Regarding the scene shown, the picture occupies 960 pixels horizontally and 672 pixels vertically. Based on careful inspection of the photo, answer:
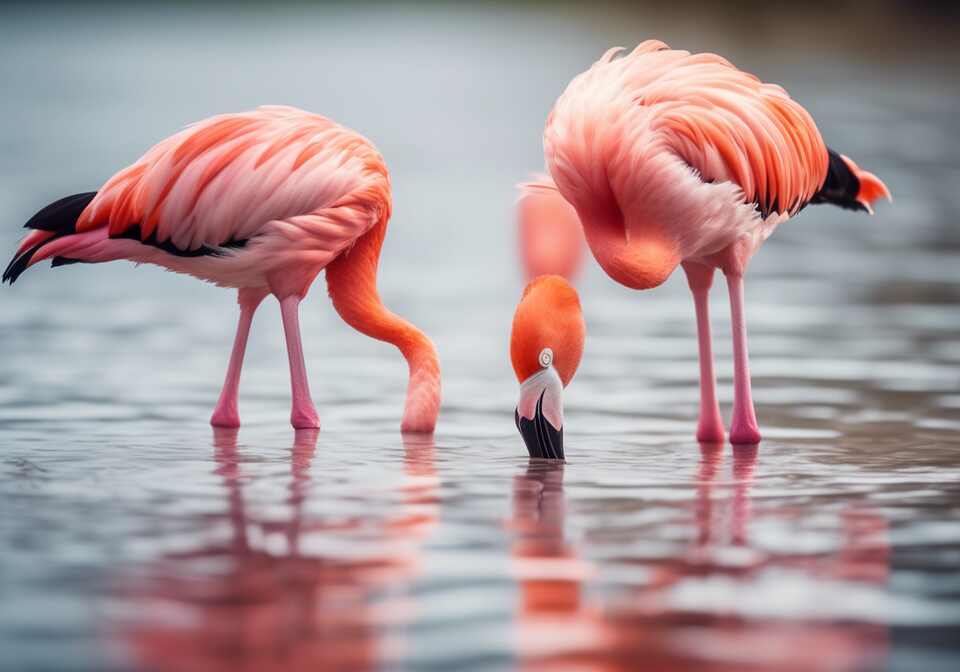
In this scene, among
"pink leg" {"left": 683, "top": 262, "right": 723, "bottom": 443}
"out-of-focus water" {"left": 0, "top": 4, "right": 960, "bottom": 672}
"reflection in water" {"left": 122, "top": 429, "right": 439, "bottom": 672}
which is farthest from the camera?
"pink leg" {"left": 683, "top": 262, "right": 723, "bottom": 443}

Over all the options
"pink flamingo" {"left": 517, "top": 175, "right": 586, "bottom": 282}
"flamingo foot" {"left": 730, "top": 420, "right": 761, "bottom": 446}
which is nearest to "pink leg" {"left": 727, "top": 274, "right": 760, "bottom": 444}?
"flamingo foot" {"left": 730, "top": 420, "right": 761, "bottom": 446}

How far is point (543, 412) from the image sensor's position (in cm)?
589

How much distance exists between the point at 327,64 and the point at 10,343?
24.8 m

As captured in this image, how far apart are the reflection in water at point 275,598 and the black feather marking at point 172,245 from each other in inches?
62.9

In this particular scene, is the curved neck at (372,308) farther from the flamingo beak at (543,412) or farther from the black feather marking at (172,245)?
the flamingo beak at (543,412)

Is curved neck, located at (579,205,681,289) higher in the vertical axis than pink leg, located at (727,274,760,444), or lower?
higher

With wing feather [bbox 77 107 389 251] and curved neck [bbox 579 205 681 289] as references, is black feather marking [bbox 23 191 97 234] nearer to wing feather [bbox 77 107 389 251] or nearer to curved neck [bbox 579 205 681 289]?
wing feather [bbox 77 107 389 251]

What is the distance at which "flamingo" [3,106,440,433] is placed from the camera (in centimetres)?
636

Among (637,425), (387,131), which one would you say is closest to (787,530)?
(637,425)

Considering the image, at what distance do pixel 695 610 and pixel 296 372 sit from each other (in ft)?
10.1

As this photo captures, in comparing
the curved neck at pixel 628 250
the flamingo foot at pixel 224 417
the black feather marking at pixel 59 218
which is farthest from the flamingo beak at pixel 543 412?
the black feather marking at pixel 59 218

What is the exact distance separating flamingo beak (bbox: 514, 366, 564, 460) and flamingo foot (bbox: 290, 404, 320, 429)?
106 cm

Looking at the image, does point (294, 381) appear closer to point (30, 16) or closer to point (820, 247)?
point (820, 247)

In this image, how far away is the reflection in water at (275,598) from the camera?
11.6ft
